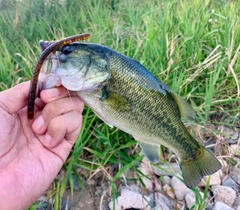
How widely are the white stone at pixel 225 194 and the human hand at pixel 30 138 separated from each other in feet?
4.14

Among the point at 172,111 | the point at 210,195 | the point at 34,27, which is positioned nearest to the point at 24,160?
the point at 172,111

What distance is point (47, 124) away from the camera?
1.47 meters

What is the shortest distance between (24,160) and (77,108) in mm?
355

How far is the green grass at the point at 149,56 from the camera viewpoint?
7.50ft

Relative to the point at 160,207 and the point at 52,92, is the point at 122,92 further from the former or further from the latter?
the point at 160,207

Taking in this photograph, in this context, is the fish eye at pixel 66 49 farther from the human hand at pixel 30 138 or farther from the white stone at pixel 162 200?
the white stone at pixel 162 200

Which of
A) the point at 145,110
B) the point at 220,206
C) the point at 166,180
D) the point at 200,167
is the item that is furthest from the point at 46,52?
the point at 220,206

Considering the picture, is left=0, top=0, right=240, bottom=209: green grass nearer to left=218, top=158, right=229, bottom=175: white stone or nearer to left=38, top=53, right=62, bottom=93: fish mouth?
left=218, top=158, right=229, bottom=175: white stone

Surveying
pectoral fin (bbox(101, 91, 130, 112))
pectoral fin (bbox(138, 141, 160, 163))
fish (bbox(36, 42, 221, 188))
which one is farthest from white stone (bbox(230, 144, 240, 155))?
pectoral fin (bbox(101, 91, 130, 112))

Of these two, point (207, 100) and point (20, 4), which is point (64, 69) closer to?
point (207, 100)

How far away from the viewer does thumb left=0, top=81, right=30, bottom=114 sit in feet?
4.86

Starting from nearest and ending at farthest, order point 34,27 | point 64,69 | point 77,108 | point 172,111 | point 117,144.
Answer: point 64,69 → point 77,108 → point 172,111 → point 117,144 → point 34,27

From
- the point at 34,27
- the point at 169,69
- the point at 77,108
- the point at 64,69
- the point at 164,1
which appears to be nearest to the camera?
the point at 64,69

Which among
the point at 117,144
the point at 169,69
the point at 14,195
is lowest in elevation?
the point at 117,144
